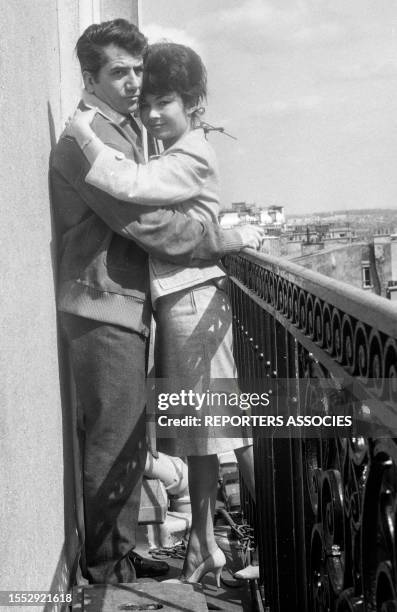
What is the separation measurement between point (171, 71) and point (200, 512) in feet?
4.61

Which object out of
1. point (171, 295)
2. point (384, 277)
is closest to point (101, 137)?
point (171, 295)

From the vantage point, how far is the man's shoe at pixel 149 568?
330 cm

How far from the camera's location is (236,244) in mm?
3018

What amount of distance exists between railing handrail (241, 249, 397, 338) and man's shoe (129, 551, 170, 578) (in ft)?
4.80

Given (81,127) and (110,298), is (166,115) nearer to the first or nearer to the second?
(81,127)

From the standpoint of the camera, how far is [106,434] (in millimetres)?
2846

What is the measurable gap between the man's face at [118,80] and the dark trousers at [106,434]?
684mm

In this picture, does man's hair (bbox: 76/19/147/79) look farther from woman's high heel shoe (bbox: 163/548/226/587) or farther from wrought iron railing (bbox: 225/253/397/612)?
woman's high heel shoe (bbox: 163/548/226/587)

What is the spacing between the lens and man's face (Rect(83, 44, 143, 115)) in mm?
2883

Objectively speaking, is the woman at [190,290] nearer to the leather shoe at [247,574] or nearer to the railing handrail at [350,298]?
the leather shoe at [247,574]

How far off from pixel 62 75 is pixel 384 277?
140 feet

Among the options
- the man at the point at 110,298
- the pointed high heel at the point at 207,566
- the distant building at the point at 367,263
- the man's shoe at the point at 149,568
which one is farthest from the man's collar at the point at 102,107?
the distant building at the point at 367,263

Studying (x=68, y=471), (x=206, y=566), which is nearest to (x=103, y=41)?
(x=68, y=471)

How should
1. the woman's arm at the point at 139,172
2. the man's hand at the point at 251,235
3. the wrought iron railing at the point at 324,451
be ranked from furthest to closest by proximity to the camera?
the man's hand at the point at 251,235 < the woman's arm at the point at 139,172 < the wrought iron railing at the point at 324,451
